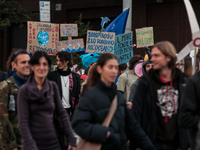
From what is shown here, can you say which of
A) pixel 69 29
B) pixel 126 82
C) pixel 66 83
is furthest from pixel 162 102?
pixel 69 29

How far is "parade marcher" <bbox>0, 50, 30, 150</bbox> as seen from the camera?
4.12m

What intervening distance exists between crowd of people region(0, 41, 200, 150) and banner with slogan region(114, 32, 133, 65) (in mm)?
4890

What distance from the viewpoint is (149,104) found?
157 inches

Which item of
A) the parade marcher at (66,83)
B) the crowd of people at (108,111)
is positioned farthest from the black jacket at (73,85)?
the crowd of people at (108,111)

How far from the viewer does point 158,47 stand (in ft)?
13.4

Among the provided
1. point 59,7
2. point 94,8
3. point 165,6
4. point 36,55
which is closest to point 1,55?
point 59,7

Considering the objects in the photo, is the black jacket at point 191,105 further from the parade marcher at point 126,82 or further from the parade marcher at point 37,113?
the parade marcher at point 126,82

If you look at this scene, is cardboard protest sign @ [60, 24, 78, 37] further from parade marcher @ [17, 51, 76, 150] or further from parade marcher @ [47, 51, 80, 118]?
parade marcher @ [17, 51, 76, 150]

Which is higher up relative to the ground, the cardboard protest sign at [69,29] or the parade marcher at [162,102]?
the cardboard protest sign at [69,29]

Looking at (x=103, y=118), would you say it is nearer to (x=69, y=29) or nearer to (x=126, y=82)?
(x=126, y=82)

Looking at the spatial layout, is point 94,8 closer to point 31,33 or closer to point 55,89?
point 31,33

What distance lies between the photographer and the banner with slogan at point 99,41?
978cm

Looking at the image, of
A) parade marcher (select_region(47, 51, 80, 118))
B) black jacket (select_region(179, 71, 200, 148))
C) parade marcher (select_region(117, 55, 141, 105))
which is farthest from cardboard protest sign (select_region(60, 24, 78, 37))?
black jacket (select_region(179, 71, 200, 148))

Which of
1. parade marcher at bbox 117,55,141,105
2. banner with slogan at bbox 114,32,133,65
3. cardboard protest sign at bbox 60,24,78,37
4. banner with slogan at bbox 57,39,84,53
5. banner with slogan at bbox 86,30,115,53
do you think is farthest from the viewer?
cardboard protest sign at bbox 60,24,78,37
